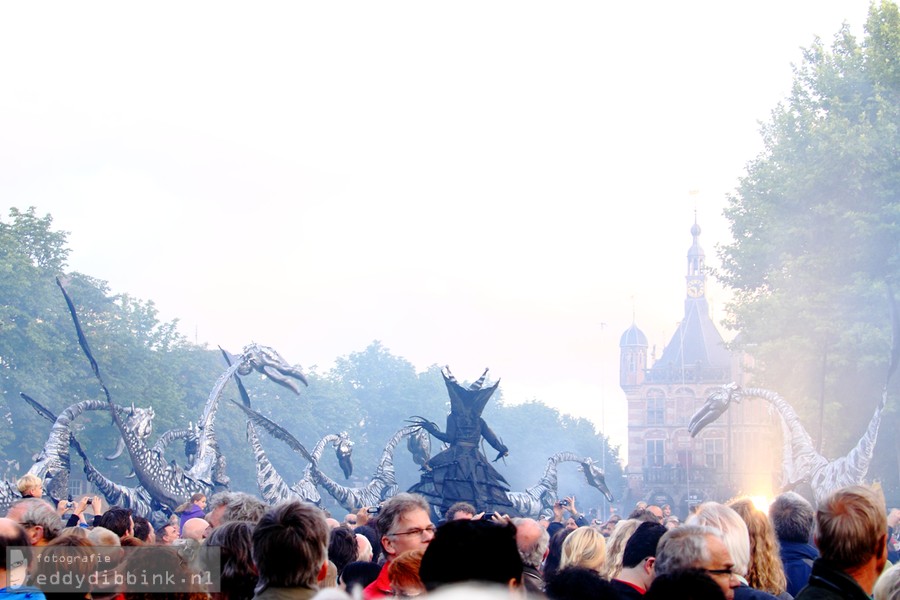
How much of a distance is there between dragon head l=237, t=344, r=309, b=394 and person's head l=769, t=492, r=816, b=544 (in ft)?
57.4

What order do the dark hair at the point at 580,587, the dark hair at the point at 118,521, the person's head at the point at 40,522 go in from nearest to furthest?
1. the dark hair at the point at 580,587
2. the person's head at the point at 40,522
3. the dark hair at the point at 118,521

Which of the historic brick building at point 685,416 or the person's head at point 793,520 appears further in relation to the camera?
the historic brick building at point 685,416

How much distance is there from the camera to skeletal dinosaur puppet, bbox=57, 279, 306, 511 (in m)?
21.2

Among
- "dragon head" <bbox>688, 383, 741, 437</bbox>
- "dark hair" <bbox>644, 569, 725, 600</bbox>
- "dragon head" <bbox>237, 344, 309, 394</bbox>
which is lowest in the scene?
"dark hair" <bbox>644, 569, 725, 600</bbox>

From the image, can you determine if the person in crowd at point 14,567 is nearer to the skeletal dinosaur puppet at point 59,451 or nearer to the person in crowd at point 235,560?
the person in crowd at point 235,560

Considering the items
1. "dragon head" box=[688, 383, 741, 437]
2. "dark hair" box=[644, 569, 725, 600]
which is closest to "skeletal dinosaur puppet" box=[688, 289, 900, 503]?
"dragon head" box=[688, 383, 741, 437]

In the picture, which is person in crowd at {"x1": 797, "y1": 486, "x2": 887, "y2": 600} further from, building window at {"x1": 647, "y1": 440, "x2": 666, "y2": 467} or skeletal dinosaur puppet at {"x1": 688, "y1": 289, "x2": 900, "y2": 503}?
building window at {"x1": 647, "y1": 440, "x2": 666, "y2": 467}

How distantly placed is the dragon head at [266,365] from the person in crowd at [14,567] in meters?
18.2

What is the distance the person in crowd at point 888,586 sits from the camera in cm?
446

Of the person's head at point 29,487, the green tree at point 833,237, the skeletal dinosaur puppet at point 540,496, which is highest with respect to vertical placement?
the green tree at point 833,237

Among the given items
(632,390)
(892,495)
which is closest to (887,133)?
(892,495)

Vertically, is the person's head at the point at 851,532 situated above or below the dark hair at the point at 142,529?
above

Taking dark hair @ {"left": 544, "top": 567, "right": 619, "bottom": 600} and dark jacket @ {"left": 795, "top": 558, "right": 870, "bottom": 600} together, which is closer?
dark hair @ {"left": 544, "top": 567, "right": 619, "bottom": 600}

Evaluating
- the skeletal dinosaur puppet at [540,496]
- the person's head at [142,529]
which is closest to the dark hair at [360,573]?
the person's head at [142,529]
